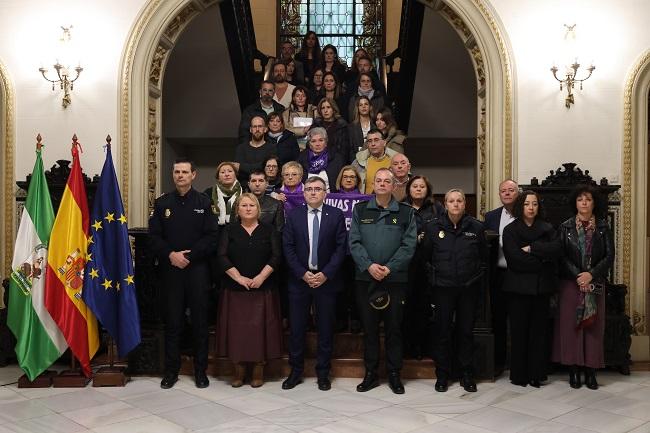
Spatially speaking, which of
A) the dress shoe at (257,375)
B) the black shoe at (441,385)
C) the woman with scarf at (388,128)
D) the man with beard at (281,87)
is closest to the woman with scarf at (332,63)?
the man with beard at (281,87)

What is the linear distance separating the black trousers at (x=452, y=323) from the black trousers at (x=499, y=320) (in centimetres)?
52

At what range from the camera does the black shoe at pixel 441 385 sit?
17.3 ft

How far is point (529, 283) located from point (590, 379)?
0.91 metres

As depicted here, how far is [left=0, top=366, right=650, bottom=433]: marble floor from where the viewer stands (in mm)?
4434

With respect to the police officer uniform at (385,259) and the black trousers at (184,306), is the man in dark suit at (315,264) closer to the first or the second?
the police officer uniform at (385,259)

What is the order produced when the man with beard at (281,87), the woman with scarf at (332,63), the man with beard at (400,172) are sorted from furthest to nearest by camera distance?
the woman with scarf at (332,63)
the man with beard at (281,87)
the man with beard at (400,172)

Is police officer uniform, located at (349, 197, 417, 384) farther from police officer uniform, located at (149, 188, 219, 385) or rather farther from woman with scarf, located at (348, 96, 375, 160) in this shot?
woman with scarf, located at (348, 96, 375, 160)

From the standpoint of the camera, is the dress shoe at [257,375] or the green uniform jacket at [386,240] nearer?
the green uniform jacket at [386,240]

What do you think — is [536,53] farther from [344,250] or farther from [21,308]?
[21,308]

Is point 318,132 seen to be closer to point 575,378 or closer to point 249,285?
point 249,285

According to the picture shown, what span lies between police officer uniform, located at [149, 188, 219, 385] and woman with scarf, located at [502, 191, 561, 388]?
2257mm

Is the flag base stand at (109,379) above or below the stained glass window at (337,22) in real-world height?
below

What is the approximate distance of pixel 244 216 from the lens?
5.26 meters

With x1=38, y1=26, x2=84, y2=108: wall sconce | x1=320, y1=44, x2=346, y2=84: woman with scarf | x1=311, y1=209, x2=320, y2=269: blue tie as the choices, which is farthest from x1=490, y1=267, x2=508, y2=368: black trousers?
x1=38, y1=26, x2=84, y2=108: wall sconce
